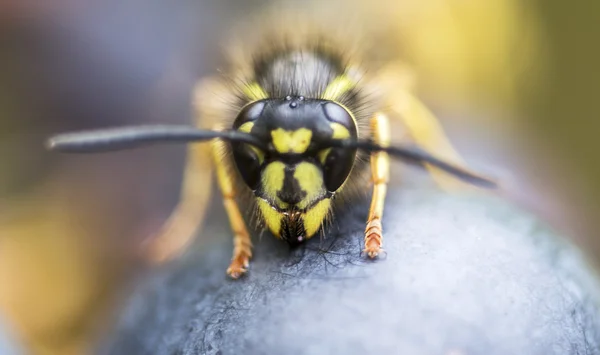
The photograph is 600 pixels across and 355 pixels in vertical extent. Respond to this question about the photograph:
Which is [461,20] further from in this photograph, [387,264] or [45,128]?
[387,264]

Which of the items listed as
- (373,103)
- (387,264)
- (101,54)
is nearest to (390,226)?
(387,264)

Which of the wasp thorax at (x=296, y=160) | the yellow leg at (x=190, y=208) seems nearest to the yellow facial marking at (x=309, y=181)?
the wasp thorax at (x=296, y=160)

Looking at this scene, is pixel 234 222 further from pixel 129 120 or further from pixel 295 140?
pixel 129 120

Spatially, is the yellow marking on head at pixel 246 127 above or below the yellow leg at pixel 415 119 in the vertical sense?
above

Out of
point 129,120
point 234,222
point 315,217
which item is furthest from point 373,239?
point 129,120

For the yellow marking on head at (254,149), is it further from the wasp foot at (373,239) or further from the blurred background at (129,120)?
the blurred background at (129,120)
